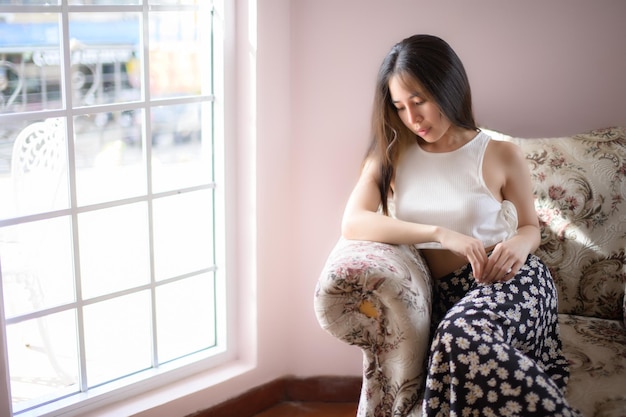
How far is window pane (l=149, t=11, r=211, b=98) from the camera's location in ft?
7.34

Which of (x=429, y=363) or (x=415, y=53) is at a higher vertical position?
(x=415, y=53)

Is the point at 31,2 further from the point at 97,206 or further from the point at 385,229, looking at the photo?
the point at 385,229

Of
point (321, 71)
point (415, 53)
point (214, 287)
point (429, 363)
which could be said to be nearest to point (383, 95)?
point (415, 53)

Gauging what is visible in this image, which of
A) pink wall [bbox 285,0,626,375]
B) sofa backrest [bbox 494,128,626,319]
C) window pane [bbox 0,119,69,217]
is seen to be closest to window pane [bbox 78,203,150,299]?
window pane [bbox 0,119,69,217]

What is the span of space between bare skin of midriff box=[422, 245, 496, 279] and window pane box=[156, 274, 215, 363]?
787mm

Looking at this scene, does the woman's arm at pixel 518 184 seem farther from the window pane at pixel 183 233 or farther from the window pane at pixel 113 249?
the window pane at pixel 113 249

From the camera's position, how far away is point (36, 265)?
2102 mm

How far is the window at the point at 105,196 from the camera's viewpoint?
6.59 feet

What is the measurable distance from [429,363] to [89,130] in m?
1.11

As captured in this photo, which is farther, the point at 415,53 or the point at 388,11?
the point at 388,11

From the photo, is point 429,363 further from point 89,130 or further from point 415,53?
point 89,130

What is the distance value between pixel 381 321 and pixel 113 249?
878 millimetres

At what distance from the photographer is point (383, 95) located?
207 cm

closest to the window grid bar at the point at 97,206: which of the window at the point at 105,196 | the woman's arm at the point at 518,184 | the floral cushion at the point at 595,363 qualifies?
the window at the point at 105,196
